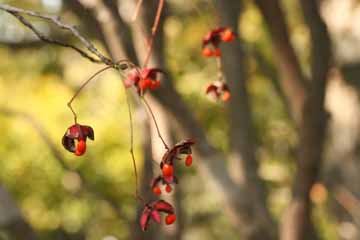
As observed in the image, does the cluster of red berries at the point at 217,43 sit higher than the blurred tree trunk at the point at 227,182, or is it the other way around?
the cluster of red berries at the point at 217,43

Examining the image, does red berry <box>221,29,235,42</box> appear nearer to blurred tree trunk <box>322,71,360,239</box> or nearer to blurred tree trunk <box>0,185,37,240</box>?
blurred tree trunk <box>0,185,37,240</box>

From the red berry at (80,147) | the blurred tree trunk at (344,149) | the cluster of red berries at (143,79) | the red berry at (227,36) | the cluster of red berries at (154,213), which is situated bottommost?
the blurred tree trunk at (344,149)

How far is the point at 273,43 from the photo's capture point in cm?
325

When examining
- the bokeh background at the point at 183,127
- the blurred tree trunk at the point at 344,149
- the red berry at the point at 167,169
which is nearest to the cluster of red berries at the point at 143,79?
the red berry at the point at 167,169

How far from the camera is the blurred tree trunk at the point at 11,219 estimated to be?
9.20ft

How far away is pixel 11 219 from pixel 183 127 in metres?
0.74

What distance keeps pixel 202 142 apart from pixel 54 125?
15.0 ft

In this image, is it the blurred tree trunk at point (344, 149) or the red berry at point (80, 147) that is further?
the blurred tree trunk at point (344, 149)

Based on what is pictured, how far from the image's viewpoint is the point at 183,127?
10.3ft

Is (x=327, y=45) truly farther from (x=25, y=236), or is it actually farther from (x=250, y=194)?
(x=25, y=236)

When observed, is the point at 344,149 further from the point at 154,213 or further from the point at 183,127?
the point at 154,213

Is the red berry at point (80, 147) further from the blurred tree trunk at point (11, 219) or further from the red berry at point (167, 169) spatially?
the blurred tree trunk at point (11, 219)

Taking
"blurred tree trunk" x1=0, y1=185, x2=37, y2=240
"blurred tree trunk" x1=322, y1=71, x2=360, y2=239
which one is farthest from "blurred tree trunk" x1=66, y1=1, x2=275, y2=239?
"blurred tree trunk" x1=322, y1=71, x2=360, y2=239

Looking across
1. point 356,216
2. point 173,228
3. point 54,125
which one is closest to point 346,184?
point 356,216
